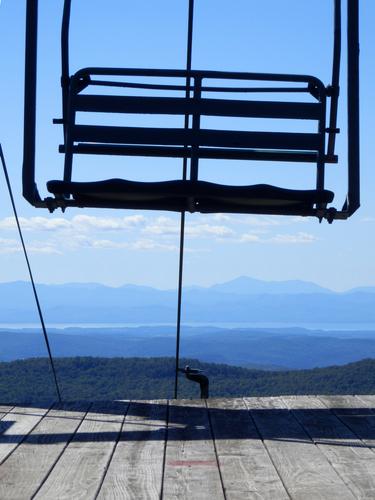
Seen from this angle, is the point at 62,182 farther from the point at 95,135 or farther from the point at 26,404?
the point at 26,404

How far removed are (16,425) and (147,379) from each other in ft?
99.6

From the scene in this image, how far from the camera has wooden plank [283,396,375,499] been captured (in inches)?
95.7

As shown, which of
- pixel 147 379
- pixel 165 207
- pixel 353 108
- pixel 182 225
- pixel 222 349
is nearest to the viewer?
pixel 165 207

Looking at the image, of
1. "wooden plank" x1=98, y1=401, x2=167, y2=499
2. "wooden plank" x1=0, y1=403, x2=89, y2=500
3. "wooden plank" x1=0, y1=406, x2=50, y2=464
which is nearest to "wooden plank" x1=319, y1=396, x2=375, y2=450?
"wooden plank" x1=98, y1=401, x2=167, y2=499

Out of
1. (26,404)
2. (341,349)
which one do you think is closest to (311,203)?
(26,404)

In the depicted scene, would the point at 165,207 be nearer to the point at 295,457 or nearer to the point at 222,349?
the point at 295,457

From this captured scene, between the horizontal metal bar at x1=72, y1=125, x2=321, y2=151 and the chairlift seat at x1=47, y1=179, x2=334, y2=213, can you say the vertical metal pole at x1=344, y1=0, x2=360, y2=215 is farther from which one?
the horizontal metal bar at x1=72, y1=125, x2=321, y2=151

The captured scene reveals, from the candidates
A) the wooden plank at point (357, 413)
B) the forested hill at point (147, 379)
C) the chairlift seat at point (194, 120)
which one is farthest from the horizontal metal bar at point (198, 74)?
the forested hill at point (147, 379)

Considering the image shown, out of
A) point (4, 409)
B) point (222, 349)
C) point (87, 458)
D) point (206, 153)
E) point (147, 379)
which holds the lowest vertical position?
point (222, 349)

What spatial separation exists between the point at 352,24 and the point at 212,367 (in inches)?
1138

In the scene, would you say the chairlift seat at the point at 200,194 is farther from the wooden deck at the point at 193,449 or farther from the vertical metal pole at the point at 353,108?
the wooden deck at the point at 193,449

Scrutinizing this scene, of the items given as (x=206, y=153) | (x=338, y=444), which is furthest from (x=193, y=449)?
(x=206, y=153)

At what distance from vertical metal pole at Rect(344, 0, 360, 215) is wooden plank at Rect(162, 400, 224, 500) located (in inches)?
36.7

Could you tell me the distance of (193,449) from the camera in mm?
2889
